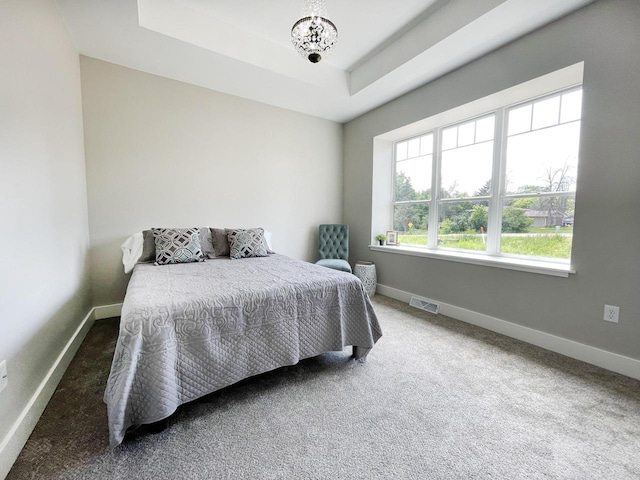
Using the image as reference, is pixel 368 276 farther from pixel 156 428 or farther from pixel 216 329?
pixel 156 428

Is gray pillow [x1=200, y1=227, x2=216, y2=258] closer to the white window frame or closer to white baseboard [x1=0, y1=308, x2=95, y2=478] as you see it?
white baseboard [x1=0, y1=308, x2=95, y2=478]

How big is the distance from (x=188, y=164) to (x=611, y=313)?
4289 millimetres

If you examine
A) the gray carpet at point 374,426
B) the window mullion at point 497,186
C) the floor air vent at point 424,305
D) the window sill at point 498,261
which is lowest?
the gray carpet at point 374,426

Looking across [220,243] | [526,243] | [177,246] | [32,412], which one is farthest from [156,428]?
[526,243]

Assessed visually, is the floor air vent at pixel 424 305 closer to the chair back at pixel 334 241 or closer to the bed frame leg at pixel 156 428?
the chair back at pixel 334 241

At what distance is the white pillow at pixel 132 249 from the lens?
8.91ft

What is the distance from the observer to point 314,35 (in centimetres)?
183

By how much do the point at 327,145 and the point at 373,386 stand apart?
11.9ft

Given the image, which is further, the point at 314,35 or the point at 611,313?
the point at 611,313

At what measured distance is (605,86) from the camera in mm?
1946

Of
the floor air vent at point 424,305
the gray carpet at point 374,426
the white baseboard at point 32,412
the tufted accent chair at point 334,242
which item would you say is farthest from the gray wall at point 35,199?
the floor air vent at point 424,305

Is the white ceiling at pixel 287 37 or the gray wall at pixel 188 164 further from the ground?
the white ceiling at pixel 287 37

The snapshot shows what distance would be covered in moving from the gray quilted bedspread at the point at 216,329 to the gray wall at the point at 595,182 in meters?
1.54

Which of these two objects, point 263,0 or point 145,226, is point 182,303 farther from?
point 263,0
